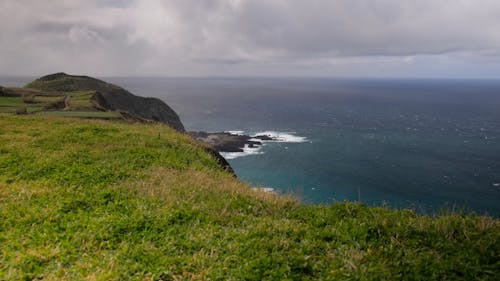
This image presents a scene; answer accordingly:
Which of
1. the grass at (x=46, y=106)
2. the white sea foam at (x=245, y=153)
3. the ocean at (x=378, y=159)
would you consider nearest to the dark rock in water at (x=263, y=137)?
the ocean at (x=378, y=159)

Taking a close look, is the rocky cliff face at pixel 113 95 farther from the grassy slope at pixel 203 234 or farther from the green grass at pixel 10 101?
the grassy slope at pixel 203 234

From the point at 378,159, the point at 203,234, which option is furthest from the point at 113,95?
the point at 203,234

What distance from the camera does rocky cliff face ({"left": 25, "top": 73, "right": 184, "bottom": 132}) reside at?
6675cm

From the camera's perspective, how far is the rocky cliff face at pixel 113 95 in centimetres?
6675

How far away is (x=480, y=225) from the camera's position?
299 inches

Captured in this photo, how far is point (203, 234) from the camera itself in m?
7.20

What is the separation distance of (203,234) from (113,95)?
2911 inches

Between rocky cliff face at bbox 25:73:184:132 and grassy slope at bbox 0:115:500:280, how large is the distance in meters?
58.6

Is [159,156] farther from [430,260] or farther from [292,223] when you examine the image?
[430,260]

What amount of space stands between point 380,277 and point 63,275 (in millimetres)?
5583

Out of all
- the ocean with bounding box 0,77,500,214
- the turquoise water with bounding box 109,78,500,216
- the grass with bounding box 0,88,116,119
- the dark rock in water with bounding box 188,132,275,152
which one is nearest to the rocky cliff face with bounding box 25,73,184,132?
the dark rock in water with bounding box 188,132,275,152

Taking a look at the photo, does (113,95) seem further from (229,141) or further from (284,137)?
(284,137)

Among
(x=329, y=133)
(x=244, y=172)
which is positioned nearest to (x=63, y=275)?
(x=244, y=172)

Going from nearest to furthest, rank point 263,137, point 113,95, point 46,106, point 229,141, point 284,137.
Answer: point 46,106 < point 113,95 < point 229,141 < point 263,137 < point 284,137
